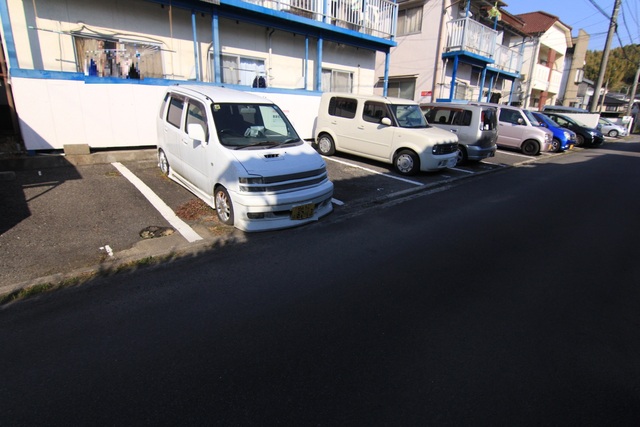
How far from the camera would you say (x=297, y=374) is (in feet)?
8.62

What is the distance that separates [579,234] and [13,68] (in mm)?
10794

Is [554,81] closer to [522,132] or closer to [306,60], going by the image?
[522,132]

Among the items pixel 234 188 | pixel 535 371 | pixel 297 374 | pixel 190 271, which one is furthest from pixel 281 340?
pixel 234 188

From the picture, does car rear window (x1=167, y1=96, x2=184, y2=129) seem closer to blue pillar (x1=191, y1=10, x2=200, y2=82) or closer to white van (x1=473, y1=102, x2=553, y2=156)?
blue pillar (x1=191, y1=10, x2=200, y2=82)

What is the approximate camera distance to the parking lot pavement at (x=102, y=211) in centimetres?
425

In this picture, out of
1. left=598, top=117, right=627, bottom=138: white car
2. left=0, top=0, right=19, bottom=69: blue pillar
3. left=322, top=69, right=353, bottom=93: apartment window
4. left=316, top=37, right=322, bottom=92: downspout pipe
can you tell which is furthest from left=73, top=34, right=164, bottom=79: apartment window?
left=598, top=117, right=627, bottom=138: white car

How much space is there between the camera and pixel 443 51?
18047 millimetres

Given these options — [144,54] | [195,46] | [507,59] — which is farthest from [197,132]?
[507,59]

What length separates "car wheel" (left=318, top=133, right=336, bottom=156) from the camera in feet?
35.1

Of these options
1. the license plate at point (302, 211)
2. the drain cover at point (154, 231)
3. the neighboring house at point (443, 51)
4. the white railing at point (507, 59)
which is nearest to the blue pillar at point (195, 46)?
the drain cover at point (154, 231)

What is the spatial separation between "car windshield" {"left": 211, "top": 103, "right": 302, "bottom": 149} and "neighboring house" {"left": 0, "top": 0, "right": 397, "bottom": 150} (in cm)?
390

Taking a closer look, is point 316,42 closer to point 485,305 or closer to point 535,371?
point 485,305

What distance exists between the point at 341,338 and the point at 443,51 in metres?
18.7

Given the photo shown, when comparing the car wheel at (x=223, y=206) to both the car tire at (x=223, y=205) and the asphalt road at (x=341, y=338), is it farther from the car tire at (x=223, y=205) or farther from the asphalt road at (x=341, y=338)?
the asphalt road at (x=341, y=338)
